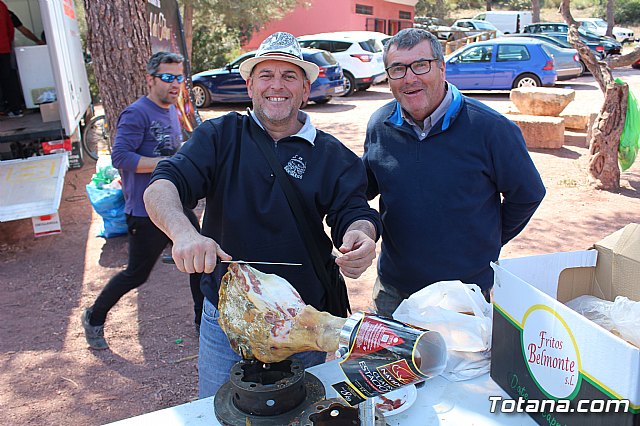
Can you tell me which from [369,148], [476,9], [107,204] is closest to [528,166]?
[369,148]

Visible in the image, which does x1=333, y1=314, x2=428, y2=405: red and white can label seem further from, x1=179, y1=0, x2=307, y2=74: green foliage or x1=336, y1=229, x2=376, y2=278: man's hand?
x1=179, y1=0, x2=307, y2=74: green foliage

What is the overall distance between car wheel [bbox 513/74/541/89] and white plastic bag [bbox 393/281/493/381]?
598 inches

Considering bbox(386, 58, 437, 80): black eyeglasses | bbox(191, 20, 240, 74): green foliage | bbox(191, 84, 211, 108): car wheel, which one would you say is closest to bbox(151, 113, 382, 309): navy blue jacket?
bbox(386, 58, 437, 80): black eyeglasses

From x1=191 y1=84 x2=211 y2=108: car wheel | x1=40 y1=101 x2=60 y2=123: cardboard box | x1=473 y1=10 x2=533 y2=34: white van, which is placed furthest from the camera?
x1=473 y1=10 x2=533 y2=34: white van

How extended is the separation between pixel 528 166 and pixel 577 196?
5.62 m

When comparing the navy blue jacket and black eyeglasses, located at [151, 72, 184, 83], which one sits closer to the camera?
the navy blue jacket

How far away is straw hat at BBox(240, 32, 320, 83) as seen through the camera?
2.25m

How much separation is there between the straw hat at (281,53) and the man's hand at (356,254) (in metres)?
0.78

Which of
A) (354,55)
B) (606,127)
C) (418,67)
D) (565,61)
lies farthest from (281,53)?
(565,61)

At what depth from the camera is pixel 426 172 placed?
2629mm

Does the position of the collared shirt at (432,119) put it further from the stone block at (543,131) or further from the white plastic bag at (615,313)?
the stone block at (543,131)

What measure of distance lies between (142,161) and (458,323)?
2848 mm

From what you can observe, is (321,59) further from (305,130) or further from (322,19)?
(305,130)

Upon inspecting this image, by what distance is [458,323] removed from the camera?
197 centimetres
